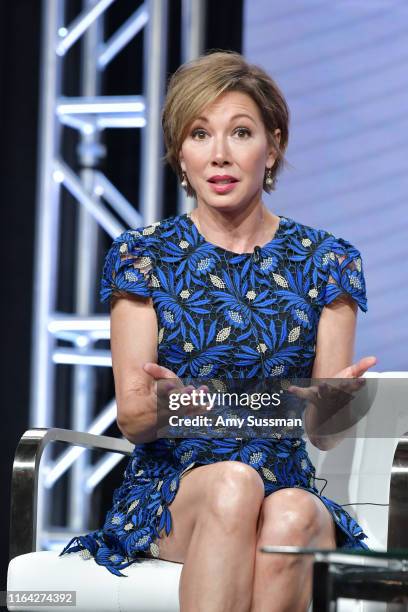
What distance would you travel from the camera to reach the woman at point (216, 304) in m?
2.03

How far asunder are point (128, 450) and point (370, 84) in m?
2.05

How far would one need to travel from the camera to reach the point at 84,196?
3.88 m

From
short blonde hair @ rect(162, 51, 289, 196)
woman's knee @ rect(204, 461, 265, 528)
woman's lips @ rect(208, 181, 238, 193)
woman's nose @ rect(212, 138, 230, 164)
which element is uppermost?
short blonde hair @ rect(162, 51, 289, 196)

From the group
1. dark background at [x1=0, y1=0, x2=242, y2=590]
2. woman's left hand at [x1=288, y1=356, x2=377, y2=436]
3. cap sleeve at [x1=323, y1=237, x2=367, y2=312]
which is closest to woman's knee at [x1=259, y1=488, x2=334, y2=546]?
woman's left hand at [x1=288, y1=356, x2=377, y2=436]

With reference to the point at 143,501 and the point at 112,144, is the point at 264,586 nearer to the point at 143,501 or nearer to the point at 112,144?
the point at 143,501

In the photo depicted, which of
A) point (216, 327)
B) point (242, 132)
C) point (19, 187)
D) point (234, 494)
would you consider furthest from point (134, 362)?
point (19, 187)

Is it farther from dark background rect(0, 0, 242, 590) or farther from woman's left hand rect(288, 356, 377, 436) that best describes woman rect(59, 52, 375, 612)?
dark background rect(0, 0, 242, 590)

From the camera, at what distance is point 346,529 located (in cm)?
200

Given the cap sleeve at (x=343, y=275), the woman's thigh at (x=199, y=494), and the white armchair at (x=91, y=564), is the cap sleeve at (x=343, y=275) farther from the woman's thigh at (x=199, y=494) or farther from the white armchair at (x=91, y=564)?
the woman's thigh at (x=199, y=494)

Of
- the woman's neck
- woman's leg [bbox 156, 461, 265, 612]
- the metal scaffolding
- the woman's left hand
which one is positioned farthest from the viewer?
the metal scaffolding

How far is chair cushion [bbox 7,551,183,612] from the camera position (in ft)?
6.41

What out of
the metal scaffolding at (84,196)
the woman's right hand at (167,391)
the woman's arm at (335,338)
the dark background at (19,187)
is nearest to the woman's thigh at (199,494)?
the woman's right hand at (167,391)

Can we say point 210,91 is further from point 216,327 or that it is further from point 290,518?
point 290,518

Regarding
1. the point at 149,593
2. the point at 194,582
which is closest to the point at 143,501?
the point at 149,593
